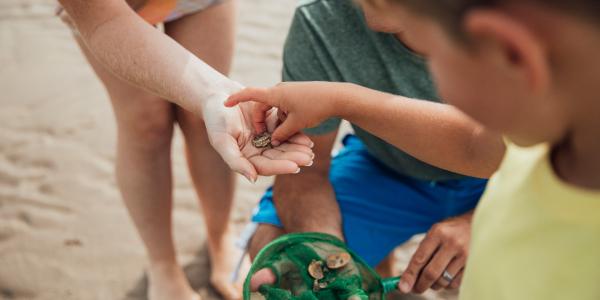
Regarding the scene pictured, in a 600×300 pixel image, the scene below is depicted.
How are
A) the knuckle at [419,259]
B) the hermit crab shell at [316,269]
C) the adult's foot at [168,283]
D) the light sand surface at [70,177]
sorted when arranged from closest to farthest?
1. the hermit crab shell at [316,269]
2. the knuckle at [419,259]
3. the adult's foot at [168,283]
4. the light sand surface at [70,177]

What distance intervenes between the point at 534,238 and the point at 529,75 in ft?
0.96

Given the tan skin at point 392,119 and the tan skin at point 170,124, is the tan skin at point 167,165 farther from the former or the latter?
the tan skin at point 392,119

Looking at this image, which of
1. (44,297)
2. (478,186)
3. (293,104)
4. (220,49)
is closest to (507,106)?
(293,104)

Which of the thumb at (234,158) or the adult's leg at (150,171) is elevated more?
the thumb at (234,158)

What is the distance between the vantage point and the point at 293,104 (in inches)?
56.2

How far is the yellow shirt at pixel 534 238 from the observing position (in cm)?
86

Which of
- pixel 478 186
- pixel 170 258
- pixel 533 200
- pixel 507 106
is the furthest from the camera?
pixel 170 258

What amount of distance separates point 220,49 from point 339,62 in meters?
0.43

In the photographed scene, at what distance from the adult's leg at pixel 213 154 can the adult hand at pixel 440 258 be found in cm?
81

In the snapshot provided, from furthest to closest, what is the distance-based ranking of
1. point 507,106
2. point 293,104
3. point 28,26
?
point 28,26 < point 293,104 < point 507,106

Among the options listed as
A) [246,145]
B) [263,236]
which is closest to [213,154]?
[263,236]

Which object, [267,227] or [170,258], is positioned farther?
[170,258]

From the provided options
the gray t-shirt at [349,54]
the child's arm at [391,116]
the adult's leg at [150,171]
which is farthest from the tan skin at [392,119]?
the adult's leg at [150,171]

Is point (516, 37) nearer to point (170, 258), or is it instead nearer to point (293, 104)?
point (293, 104)
